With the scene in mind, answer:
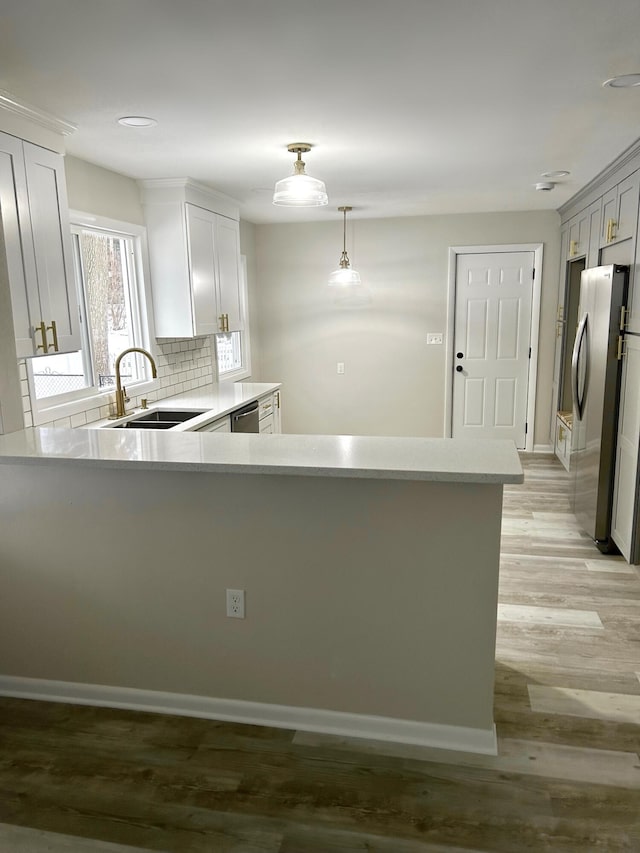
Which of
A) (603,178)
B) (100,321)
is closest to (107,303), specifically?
(100,321)

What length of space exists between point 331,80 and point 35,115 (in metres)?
1.29

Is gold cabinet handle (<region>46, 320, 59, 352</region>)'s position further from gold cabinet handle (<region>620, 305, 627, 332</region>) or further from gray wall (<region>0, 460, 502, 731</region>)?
gold cabinet handle (<region>620, 305, 627, 332</region>)

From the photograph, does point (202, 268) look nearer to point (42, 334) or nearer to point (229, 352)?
point (229, 352)

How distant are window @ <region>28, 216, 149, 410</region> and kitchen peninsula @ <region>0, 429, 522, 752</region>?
3.32ft

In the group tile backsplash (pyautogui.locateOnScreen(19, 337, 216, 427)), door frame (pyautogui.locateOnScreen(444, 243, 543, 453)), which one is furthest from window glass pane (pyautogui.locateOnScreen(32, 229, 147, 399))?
door frame (pyautogui.locateOnScreen(444, 243, 543, 453))

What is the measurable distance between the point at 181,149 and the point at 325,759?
3.05m

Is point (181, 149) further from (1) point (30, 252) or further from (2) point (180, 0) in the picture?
(2) point (180, 0)

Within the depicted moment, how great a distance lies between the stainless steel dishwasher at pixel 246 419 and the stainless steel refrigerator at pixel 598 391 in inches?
91.5

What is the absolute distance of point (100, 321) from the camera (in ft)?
12.9

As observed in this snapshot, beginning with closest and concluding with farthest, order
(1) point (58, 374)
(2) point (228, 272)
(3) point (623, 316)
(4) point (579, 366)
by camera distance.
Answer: (1) point (58, 374) < (3) point (623, 316) < (4) point (579, 366) < (2) point (228, 272)

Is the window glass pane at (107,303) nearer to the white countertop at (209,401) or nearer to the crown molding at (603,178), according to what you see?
the white countertop at (209,401)

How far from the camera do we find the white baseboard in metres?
2.16

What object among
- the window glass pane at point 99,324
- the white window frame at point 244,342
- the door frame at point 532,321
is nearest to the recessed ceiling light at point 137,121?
the window glass pane at point 99,324

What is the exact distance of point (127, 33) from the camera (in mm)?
1995
